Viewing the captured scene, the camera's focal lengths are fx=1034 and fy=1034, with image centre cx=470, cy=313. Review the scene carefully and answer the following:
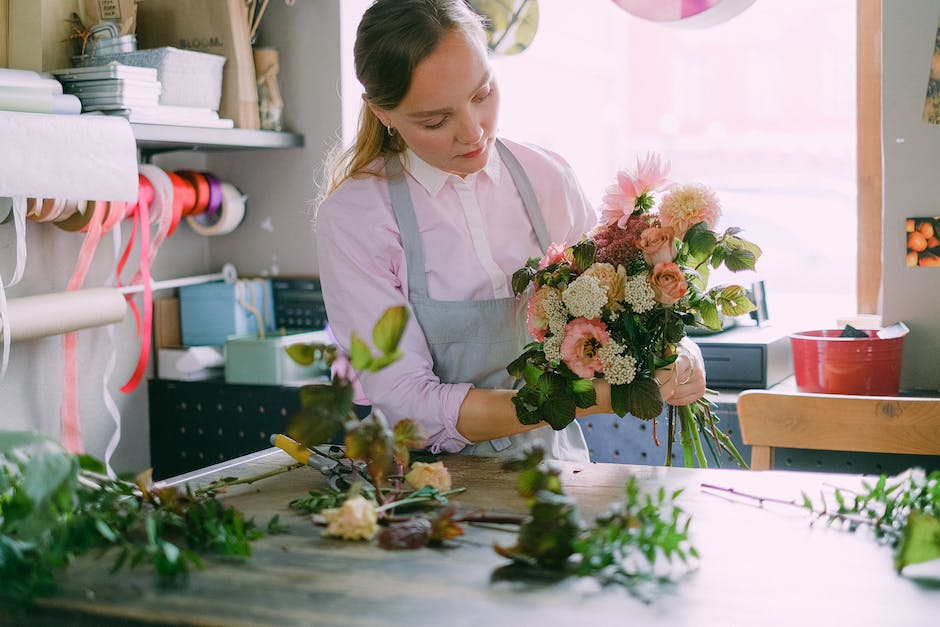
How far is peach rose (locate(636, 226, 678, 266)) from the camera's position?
4.76 ft

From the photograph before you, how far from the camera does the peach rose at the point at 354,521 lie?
3.86ft

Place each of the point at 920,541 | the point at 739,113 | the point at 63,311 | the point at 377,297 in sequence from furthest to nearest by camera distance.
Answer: the point at 739,113 < the point at 63,311 < the point at 377,297 < the point at 920,541

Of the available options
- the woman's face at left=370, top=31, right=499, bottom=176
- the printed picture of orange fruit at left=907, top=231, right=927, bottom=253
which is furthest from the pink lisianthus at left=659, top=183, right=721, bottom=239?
the printed picture of orange fruit at left=907, top=231, right=927, bottom=253

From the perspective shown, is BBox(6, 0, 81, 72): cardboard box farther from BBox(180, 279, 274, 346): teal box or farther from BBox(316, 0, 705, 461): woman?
BBox(316, 0, 705, 461): woman

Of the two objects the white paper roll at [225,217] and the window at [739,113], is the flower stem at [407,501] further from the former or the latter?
the white paper roll at [225,217]

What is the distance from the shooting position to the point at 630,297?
1.45m

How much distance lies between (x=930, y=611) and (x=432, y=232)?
108cm

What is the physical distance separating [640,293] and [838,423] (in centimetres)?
61

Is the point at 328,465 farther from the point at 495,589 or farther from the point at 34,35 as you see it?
the point at 34,35

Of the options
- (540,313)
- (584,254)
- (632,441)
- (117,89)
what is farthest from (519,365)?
(117,89)

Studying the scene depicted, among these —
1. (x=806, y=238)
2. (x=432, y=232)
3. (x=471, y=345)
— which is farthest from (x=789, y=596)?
(x=806, y=238)

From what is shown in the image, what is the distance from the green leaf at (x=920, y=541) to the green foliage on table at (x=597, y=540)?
210 mm

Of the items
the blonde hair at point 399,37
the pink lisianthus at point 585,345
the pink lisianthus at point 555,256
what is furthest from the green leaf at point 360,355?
the blonde hair at point 399,37

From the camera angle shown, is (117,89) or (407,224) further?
(117,89)
